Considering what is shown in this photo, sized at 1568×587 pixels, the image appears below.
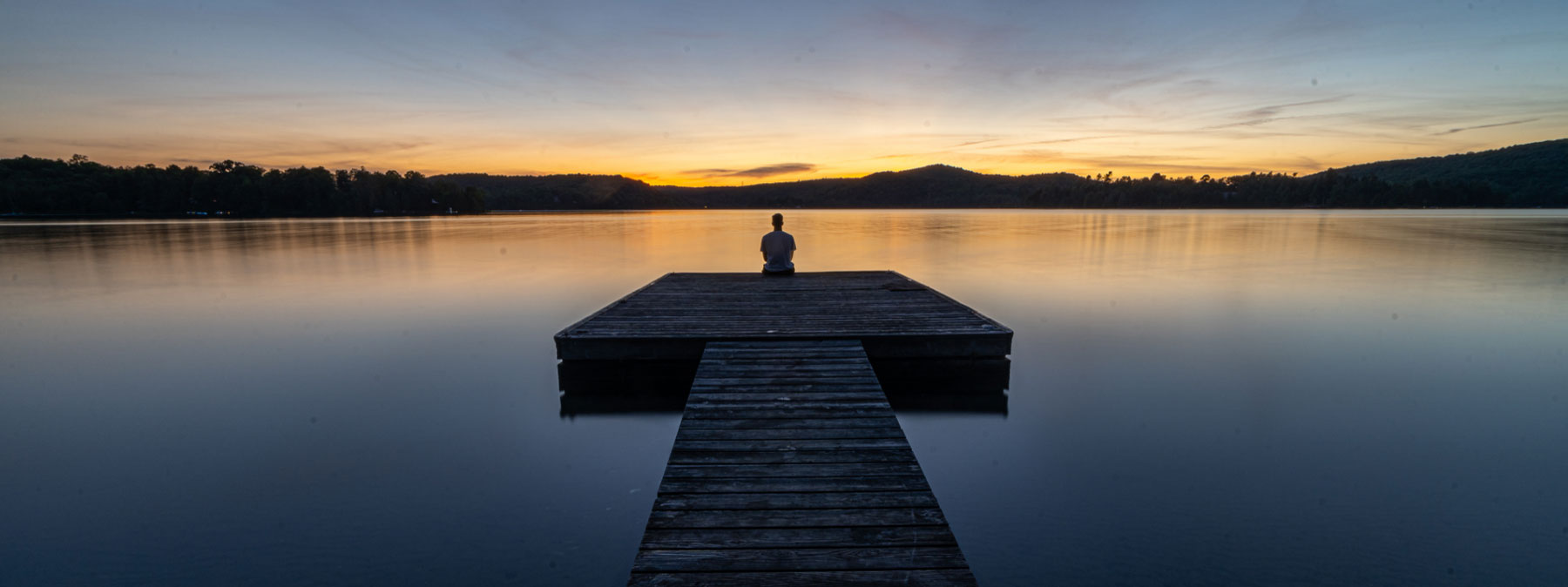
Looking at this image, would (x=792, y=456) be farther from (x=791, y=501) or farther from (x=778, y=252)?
(x=778, y=252)

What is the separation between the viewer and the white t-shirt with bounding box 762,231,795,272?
1245cm

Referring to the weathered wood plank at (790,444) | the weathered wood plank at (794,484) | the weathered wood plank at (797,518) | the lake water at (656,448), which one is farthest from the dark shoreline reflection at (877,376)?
the weathered wood plank at (797,518)

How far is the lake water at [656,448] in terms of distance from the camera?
4324mm

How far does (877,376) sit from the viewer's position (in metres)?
7.74

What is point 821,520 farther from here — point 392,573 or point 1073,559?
point 392,573

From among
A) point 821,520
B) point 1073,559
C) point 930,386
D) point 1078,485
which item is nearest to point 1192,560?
point 1073,559

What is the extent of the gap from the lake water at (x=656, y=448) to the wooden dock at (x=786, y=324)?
33.2 inches

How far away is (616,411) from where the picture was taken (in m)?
7.29

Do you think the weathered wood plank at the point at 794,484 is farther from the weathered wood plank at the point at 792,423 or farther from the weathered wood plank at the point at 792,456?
the weathered wood plank at the point at 792,423

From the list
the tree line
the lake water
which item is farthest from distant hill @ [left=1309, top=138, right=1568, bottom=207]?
the tree line

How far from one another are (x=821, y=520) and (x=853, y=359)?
3306 millimetres

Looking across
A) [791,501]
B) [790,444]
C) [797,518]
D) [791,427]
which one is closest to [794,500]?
[791,501]

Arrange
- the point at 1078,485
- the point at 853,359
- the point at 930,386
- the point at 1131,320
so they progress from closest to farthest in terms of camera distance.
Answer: the point at 1078,485 → the point at 853,359 → the point at 930,386 → the point at 1131,320

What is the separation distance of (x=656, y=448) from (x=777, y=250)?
671 centimetres
